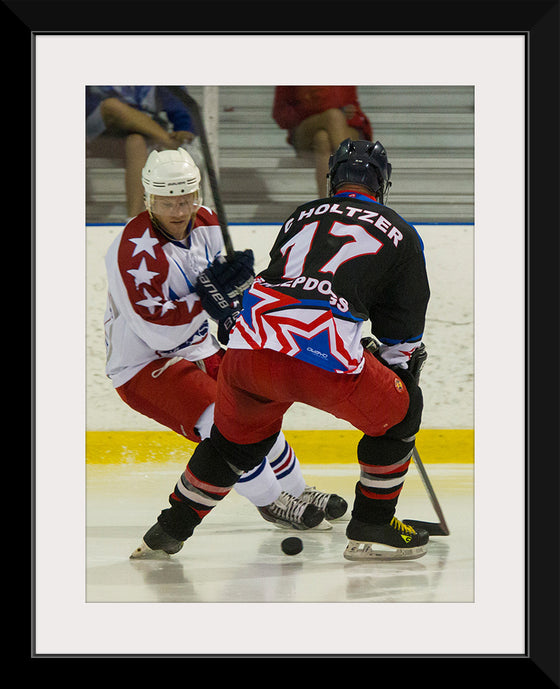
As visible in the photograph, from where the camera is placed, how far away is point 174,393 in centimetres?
269

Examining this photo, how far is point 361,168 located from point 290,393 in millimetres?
577

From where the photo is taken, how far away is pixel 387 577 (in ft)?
8.05

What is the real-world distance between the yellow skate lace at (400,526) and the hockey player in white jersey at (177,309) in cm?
32

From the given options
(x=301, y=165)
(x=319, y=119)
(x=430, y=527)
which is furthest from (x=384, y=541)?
(x=301, y=165)

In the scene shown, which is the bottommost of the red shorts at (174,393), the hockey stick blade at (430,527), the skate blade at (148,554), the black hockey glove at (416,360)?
the skate blade at (148,554)

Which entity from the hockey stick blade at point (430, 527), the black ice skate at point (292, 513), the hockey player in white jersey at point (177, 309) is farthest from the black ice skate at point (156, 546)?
the hockey stick blade at point (430, 527)

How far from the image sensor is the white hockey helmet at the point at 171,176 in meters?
2.61

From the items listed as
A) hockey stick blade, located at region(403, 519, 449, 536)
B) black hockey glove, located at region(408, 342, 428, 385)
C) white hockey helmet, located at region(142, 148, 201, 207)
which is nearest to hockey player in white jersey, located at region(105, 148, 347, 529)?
white hockey helmet, located at region(142, 148, 201, 207)

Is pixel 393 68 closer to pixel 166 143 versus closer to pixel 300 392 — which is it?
pixel 300 392

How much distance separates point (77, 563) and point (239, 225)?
173 centimetres

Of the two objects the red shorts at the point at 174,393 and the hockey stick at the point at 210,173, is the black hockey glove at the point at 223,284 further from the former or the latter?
the red shorts at the point at 174,393

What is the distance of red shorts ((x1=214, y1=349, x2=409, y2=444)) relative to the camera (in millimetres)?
2180

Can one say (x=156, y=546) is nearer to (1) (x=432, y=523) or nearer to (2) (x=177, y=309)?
(2) (x=177, y=309)

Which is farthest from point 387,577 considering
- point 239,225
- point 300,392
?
point 239,225
